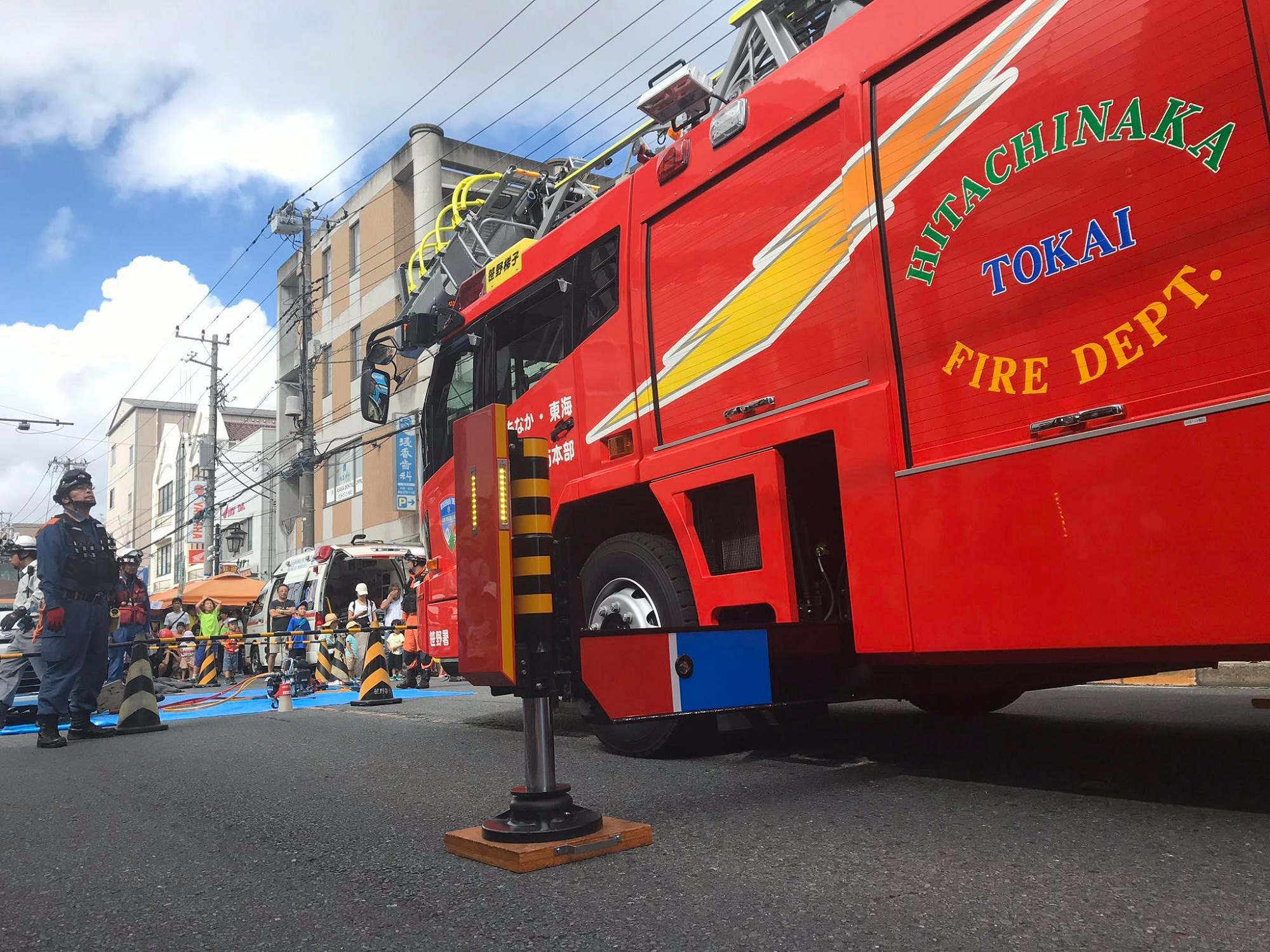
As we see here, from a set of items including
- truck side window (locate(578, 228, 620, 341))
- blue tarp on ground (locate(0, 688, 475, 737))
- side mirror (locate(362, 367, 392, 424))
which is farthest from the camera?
blue tarp on ground (locate(0, 688, 475, 737))

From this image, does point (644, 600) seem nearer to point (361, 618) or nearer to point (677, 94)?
point (677, 94)

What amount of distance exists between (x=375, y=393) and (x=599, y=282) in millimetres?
2436

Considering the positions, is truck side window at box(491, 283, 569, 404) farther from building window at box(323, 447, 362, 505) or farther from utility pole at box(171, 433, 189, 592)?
utility pole at box(171, 433, 189, 592)

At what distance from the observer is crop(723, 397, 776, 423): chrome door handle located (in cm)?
415

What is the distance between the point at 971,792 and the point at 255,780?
11.3ft

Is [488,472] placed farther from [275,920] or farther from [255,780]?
[255,780]

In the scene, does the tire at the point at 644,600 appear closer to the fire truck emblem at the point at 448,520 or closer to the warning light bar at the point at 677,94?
the fire truck emblem at the point at 448,520

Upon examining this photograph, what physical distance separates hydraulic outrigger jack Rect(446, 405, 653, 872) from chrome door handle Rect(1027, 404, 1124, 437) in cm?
167

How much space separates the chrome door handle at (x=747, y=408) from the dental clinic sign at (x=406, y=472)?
2260 centimetres

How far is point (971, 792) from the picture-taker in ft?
12.4

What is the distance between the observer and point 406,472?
86.9ft

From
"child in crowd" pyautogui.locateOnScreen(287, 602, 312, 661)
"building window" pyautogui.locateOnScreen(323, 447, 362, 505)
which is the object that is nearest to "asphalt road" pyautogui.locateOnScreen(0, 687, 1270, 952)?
"child in crowd" pyautogui.locateOnScreen(287, 602, 312, 661)

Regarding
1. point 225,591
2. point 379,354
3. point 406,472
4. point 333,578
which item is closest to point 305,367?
point 406,472

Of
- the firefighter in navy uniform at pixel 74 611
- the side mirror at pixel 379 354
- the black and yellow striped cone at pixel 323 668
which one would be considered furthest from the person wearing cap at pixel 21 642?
the black and yellow striped cone at pixel 323 668
